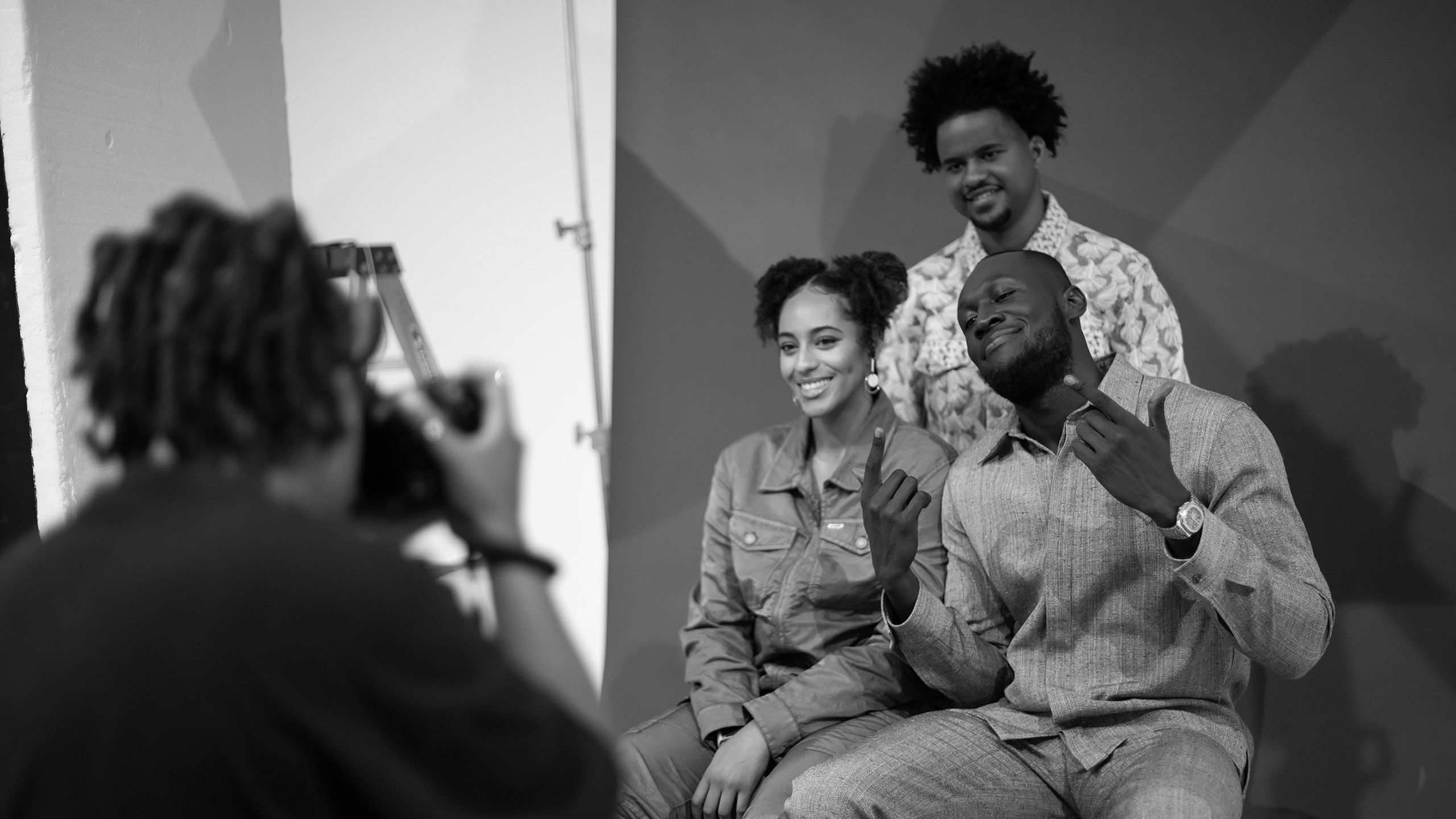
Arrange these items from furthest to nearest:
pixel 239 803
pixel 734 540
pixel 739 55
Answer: pixel 739 55 < pixel 734 540 < pixel 239 803

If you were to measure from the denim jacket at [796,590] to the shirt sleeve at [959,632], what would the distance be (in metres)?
0.05

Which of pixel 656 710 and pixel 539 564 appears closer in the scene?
pixel 539 564

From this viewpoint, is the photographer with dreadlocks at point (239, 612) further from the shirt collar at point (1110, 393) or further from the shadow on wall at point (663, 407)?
the shadow on wall at point (663, 407)

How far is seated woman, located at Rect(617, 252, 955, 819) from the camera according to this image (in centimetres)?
210

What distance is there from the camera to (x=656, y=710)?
3.15 metres

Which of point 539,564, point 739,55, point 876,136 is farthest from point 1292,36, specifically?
point 539,564

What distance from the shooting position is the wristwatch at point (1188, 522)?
5.46ft

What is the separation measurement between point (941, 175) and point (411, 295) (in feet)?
4.80

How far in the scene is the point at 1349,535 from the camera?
8.27 feet

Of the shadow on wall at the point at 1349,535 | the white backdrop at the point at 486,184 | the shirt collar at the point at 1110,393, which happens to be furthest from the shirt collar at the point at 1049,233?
the white backdrop at the point at 486,184

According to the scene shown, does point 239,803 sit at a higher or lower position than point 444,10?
lower

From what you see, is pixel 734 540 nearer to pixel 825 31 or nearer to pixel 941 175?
pixel 941 175

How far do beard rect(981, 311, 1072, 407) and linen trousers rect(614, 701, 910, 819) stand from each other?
604 mm

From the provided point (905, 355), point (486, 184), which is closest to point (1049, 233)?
point (905, 355)
